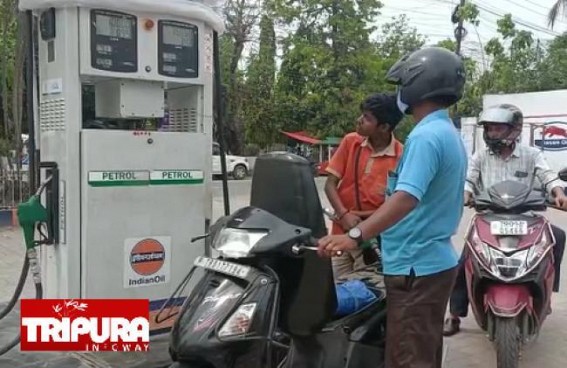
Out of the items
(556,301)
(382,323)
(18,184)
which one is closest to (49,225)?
(382,323)

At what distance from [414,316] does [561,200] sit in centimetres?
166

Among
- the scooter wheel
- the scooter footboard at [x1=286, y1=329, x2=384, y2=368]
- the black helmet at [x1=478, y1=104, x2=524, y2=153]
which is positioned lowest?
the scooter wheel

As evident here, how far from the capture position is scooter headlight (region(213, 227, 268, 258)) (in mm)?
2482

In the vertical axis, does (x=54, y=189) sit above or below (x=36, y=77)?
below

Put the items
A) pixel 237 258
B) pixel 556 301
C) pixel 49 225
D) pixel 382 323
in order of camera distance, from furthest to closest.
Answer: pixel 556 301, pixel 49 225, pixel 382 323, pixel 237 258

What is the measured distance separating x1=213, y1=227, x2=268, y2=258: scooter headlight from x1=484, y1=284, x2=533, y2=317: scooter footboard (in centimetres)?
169

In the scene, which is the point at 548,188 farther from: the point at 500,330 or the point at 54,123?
the point at 54,123

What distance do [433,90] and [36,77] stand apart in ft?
8.34

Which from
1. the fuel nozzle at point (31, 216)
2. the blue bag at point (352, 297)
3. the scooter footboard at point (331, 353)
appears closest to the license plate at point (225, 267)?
the scooter footboard at point (331, 353)

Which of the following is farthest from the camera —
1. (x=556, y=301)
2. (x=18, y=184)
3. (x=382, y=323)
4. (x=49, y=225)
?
(x=18, y=184)

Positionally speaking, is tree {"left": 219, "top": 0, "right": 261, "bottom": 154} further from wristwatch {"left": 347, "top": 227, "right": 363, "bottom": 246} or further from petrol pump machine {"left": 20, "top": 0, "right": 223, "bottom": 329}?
wristwatch {"left": 347, "top": 227, "right": 363, "bottom": 246}

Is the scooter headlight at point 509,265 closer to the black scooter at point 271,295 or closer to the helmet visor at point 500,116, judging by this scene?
the helmet visor at point 500,116

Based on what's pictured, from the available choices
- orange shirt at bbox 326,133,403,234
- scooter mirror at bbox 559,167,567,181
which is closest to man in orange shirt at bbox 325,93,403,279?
orange shirt at bbox 326,133,403,234

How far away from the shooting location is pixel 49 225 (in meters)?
3.83
